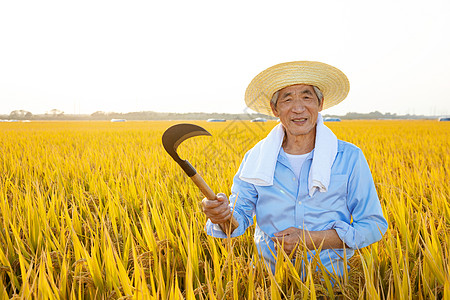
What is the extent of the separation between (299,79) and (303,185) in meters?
0.50

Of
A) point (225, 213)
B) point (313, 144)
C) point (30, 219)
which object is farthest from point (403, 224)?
point (30, 219)

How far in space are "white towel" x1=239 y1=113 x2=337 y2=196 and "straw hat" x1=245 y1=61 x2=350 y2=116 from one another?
198mm

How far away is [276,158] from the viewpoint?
51.4 inches

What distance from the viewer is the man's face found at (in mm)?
→ 1348

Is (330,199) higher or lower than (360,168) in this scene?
lower

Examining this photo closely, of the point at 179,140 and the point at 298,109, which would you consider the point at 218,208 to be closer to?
the point at 179,140

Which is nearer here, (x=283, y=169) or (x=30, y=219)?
(x=283, y=169)

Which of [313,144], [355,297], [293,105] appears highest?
[293,105]

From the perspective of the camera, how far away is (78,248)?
3.94 ft

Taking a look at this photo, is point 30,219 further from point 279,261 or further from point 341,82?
point 341,82

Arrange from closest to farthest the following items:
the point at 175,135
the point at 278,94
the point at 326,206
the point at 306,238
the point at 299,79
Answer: the point at 175,135 → the point at 306,238 → the point at 326,206 → the point at 299,79 → the point at 278,94

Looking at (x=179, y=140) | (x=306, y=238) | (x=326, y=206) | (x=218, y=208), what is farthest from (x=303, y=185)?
(x=179, y=140)

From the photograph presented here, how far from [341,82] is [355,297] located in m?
1.04

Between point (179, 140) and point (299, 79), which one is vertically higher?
point (299, 79)
